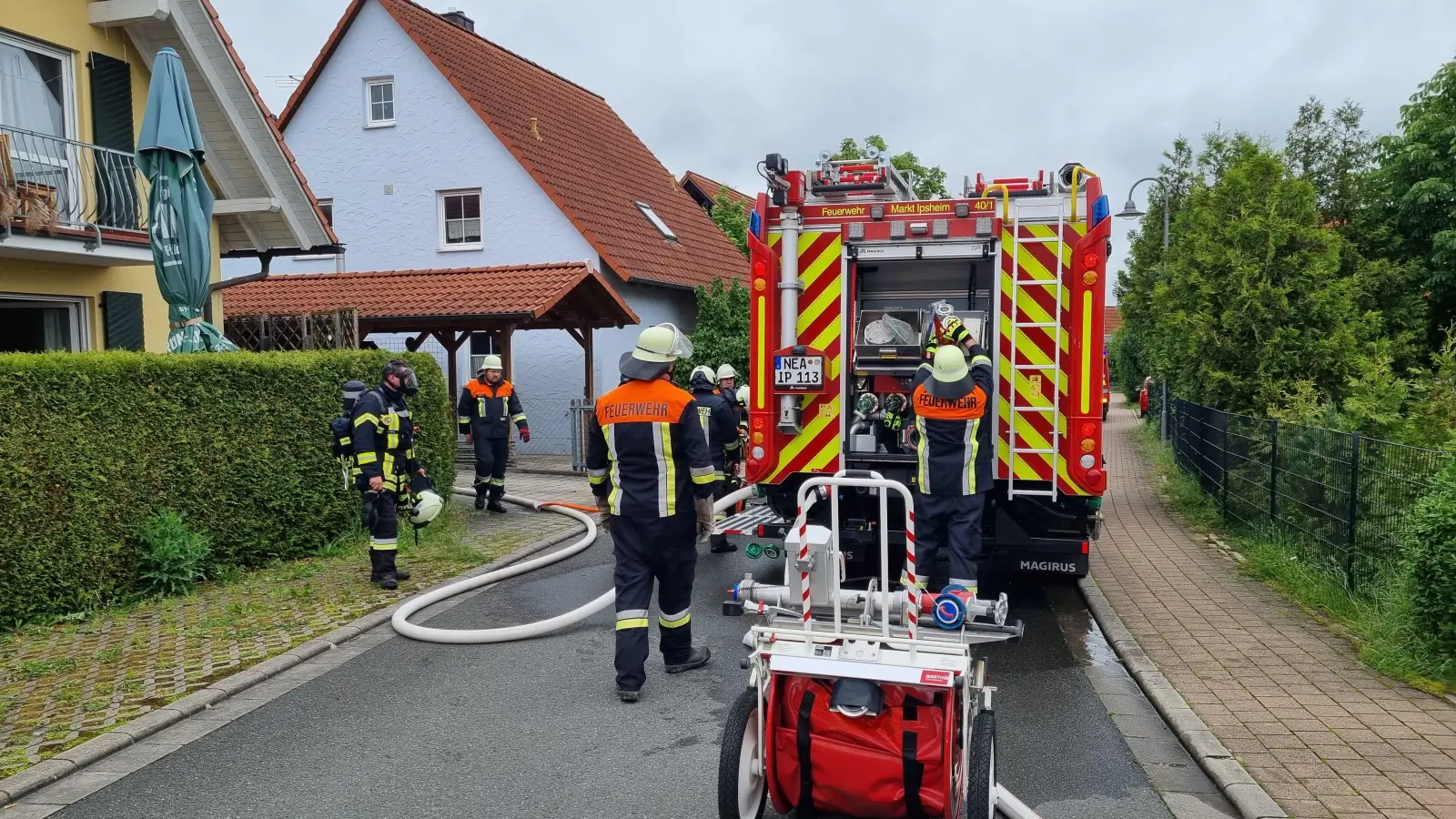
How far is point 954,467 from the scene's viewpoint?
22.3 ft

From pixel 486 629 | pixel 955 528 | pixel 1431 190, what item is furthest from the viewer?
pixel 1431 190

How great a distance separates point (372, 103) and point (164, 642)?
16.0 metres

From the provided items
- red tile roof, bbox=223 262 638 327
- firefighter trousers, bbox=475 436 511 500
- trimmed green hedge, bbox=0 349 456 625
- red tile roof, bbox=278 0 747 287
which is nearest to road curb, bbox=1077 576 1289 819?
trimmed green hedge, bbox=0 349 456 625

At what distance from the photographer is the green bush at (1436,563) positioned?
570cm

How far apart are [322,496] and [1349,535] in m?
8.28

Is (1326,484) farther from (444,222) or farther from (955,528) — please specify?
(444,222)

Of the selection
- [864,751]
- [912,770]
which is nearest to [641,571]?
[864,751]

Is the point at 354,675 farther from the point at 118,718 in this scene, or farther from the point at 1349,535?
the point at 1349,535

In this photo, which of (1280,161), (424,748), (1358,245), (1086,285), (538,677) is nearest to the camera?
(424,748)

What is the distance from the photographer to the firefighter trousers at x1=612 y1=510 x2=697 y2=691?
5840mm

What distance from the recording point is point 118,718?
18.0 feet

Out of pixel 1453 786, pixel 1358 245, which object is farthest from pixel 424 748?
pixel 1358 245

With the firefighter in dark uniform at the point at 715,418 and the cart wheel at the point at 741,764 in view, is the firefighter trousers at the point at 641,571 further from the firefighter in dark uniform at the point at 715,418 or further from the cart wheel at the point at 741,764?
the firefighter in dark uniform at the point at 715,418

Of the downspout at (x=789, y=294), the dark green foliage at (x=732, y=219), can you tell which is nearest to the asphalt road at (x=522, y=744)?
the downspout at (x=789, y=294)
